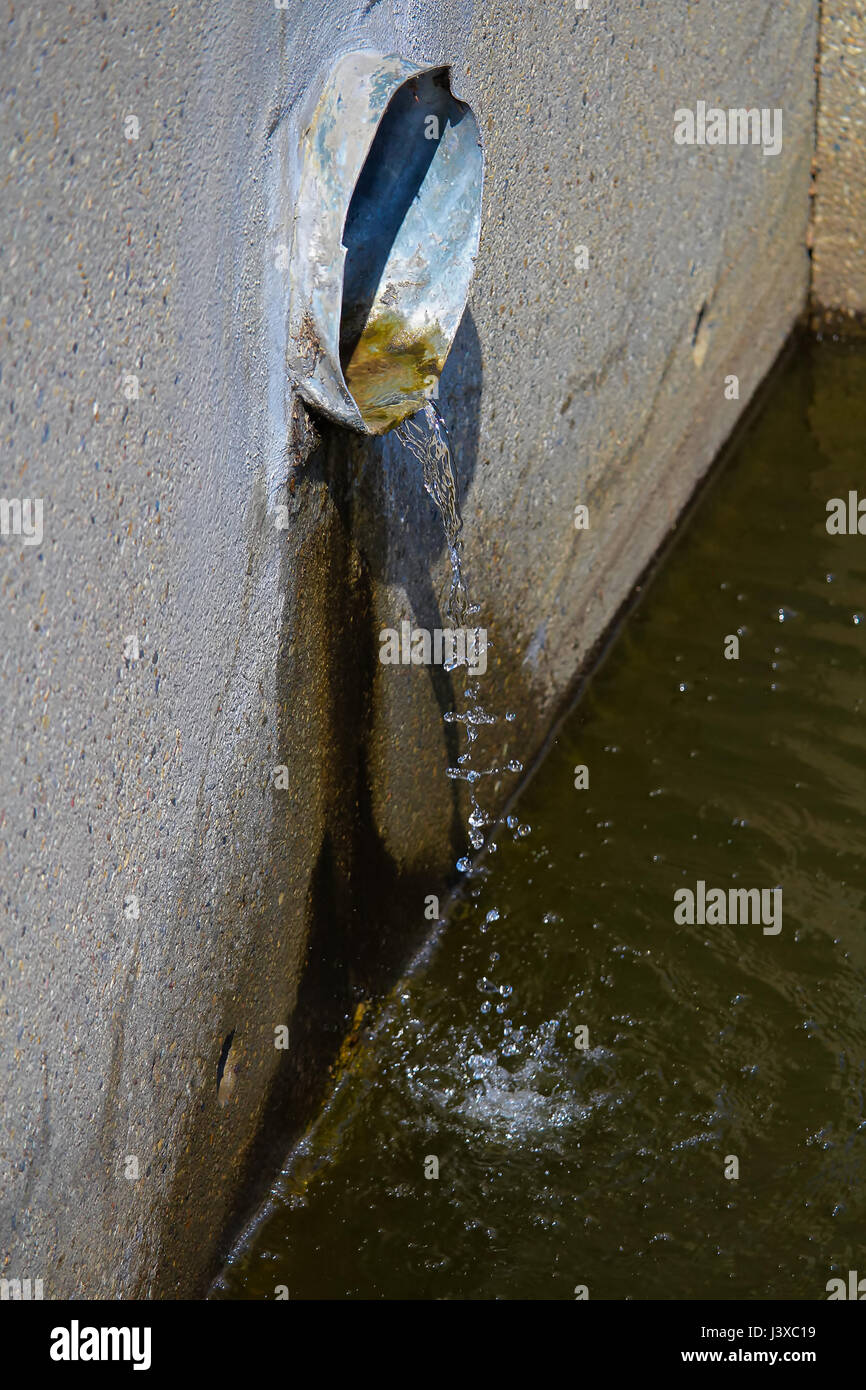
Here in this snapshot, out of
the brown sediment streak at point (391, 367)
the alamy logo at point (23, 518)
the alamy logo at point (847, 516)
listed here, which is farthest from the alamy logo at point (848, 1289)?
the alamy logo at point (847, 516)

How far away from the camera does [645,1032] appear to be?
137 inches

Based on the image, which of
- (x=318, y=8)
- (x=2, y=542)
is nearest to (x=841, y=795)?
(x=318, y=8)

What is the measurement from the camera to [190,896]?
259cm

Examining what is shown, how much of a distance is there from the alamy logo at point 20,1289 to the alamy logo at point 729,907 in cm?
204

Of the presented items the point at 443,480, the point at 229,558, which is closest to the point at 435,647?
the point at 443,480

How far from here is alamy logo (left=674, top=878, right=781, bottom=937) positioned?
377 cm

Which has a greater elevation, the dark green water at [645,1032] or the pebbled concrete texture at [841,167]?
the pebbled concrete texture at [841,167]

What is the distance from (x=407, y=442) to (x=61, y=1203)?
171cm

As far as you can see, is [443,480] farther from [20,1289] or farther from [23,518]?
[20,1289]

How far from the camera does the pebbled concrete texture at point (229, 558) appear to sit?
6.58ft

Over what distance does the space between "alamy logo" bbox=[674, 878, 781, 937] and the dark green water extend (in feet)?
0.11

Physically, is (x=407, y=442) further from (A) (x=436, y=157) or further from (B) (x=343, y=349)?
(A) (x=436, y=157)
